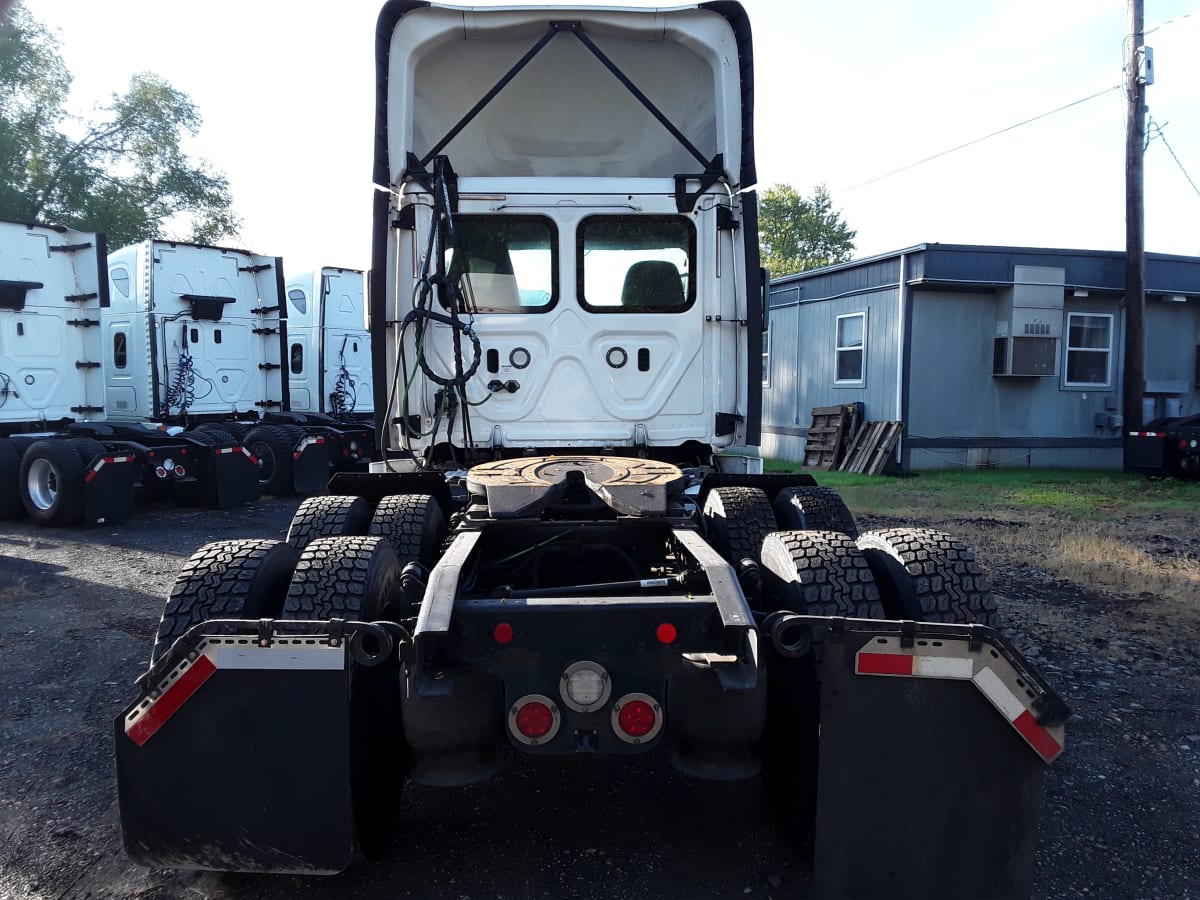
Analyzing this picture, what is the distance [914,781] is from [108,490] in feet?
31.1

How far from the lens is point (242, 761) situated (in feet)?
7.86

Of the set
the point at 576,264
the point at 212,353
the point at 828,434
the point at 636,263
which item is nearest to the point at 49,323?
the point at 212,353

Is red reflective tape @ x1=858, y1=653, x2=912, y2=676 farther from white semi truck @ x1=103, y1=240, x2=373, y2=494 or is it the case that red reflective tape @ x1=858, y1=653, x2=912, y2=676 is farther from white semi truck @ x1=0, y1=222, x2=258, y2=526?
white semi truck @ x1=103, y1=240, x2=373, y2=494

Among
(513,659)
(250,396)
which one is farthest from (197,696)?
(250,396)

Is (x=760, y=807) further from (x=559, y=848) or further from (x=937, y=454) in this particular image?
(x=937, y=454)

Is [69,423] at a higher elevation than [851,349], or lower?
lower

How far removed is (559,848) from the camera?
9.85 feet

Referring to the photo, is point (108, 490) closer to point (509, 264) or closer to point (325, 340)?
point (325, 340)

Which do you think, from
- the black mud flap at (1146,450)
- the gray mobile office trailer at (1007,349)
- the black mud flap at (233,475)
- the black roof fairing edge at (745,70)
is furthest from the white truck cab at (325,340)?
the black mud flap at (1146,450)

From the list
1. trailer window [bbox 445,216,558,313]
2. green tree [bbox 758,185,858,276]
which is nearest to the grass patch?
trailer window [bbox 445,216,558,313]

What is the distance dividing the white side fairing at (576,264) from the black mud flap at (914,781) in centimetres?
268

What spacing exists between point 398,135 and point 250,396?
30.7 feet

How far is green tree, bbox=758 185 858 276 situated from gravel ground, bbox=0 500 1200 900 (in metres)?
48.4

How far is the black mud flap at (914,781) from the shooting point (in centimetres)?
233
